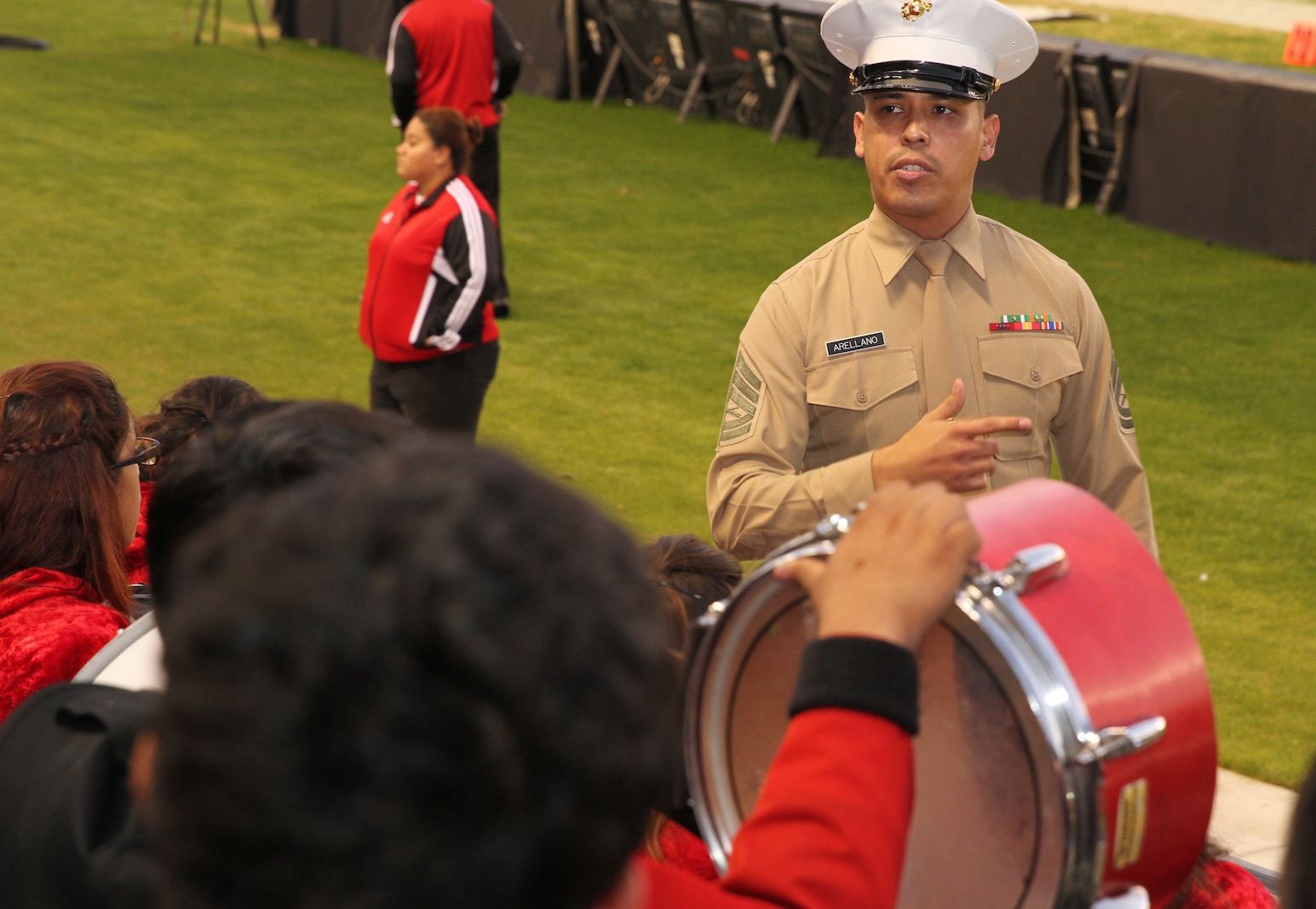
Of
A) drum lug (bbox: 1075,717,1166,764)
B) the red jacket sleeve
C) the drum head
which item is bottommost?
the drum head

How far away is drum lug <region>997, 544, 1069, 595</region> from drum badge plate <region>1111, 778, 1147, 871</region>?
215 mm

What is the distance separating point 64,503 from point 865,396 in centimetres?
140

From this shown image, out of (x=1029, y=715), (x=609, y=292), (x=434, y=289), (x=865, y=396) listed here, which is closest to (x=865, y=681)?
(x=1029, y=715)

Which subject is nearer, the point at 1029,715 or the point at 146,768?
the point at 146,768

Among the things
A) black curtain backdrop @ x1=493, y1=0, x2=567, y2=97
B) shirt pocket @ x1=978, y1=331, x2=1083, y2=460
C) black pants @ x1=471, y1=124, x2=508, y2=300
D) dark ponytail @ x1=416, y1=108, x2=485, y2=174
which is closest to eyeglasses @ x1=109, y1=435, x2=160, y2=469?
shirt pocket @ x1=978, y1=331, x2=1083, y2=460

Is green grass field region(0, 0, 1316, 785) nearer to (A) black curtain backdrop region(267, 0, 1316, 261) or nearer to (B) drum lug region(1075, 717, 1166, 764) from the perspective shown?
(A) black curtain backdrop region(267, 0, 1316, 261)

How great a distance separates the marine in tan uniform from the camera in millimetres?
2609

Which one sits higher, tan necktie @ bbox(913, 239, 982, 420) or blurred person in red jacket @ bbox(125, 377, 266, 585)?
tan necktie @ bbox(913, 239, 982, 420)

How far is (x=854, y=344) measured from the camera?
8.66ft

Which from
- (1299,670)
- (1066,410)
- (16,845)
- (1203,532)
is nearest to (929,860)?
(16,845)

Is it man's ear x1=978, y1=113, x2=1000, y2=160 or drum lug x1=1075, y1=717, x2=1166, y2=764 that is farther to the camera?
man's ear x1=978, y1=113, x2=1000, y2=160

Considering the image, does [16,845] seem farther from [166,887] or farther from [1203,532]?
[1203,532]

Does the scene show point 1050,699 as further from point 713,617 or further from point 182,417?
point 182,417

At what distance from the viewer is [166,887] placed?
0.85 m
